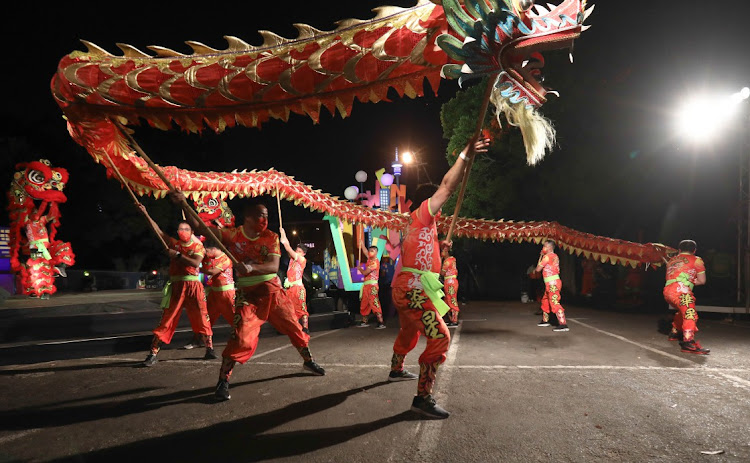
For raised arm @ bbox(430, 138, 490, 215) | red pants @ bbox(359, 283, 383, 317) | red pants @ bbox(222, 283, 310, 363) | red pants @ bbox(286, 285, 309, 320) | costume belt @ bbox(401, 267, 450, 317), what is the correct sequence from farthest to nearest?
red pants @ bbox(359, 283, 383, 317) < red pants @ bbox(286, 285, 309, 320) < red pants @ bbox(222, 283, 310, 363) < costume belt @ bbox(401, 267, 450, 317) < raised arm @ bbox(430, 138, 490, 215)

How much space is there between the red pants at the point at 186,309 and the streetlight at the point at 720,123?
501 inches

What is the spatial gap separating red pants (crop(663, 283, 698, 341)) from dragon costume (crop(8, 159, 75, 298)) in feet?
57.7

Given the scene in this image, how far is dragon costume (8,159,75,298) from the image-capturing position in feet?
45.4

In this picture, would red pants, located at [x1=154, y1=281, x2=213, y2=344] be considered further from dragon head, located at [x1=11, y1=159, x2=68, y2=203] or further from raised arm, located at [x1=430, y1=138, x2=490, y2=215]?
dragon head, located at [x1=11, y1=159, x2=68, y2=203]

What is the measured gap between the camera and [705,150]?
14.4m

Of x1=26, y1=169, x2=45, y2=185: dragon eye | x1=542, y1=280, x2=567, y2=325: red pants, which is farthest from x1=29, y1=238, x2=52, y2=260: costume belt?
x1=542, y1=280, x2=567, y2=325: red pants

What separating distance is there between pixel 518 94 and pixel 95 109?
145 inches

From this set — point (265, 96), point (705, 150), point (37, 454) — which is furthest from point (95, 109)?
point (705, 150)

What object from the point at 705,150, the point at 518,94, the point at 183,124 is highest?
the point at 705,150

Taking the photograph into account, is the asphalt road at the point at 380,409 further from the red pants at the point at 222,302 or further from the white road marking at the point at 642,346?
the red pants at the point at 222,302

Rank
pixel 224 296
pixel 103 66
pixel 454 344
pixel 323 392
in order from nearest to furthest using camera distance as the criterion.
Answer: pixel 103 66, pixel 323 392, pixel 224 296, pixel 454 344

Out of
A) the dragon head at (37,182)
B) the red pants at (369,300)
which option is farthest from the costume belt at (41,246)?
the red pants at (369,300)

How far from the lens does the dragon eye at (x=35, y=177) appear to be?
1396cm

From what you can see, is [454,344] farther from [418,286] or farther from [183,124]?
[183,124]
